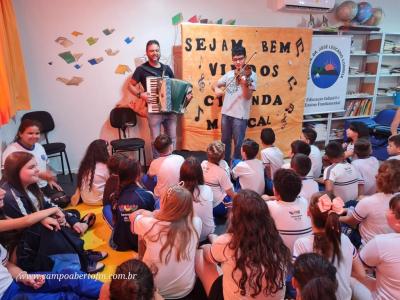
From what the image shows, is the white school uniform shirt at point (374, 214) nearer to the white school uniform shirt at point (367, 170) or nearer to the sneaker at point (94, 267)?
the white school uniform shirt at point (367, 170)

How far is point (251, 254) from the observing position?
1.41 m

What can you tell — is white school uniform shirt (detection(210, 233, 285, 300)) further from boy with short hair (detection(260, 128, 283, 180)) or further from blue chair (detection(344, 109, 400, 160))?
blue chair (detection(344, 109, 400, 160))

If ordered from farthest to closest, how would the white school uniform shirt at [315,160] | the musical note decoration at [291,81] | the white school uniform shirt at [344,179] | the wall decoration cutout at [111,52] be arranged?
the musical note decoration at [291,81], the wall decoration cutout at [111,52], the white school uniform shirt at [315,160], the white school uniform shirt at [344,179]

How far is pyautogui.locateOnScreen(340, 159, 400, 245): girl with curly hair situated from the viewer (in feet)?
6.48

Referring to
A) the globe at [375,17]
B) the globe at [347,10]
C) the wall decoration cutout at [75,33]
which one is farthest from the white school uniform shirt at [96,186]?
the globe at [375,17]

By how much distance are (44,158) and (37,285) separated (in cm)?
164

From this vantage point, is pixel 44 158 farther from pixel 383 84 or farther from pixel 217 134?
pixel 383 84

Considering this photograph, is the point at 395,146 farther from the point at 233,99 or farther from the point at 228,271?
the point at 228,271

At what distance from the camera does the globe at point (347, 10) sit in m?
4.64

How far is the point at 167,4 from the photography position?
13.2ft

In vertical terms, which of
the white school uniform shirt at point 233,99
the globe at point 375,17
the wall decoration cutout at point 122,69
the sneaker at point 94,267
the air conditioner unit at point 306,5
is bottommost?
the sneaker at point 94,267

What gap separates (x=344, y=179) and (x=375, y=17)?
3.56m

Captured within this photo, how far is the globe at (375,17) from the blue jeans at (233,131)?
272 centimetres

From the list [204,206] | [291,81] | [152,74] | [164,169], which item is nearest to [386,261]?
[204,206]
